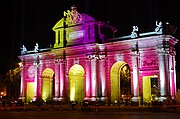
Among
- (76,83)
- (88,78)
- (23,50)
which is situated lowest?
(76,83)

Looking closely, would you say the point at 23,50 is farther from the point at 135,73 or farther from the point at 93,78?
the point at 135,73

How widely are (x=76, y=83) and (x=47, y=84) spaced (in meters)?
6.94

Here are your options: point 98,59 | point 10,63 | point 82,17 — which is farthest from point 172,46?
point 10,63

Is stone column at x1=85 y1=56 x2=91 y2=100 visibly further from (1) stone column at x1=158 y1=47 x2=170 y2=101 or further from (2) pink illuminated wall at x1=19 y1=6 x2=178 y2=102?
(1) stone column at x1=158 y1=47 x2=170 y2=101

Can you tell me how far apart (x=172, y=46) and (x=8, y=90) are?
46597 millimetres

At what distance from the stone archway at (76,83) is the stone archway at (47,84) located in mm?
5740

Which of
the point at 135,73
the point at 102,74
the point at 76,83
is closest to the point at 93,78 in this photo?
the point at 102,74

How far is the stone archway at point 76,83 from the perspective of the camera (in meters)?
53.0

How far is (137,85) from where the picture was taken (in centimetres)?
4397

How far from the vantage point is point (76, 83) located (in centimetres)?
5409

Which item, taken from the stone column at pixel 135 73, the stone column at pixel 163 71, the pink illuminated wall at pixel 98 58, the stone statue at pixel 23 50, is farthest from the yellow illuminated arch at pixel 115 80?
the stone statue at pixel 23 50

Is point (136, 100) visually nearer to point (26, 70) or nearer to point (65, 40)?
point (65, 40)

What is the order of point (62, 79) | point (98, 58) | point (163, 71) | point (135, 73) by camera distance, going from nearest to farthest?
point (163, 71) → point (135, 73) → point (98, 58) → point (62, 79)

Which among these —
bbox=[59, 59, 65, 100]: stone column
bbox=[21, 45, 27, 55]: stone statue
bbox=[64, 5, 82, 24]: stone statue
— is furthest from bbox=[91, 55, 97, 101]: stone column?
bbox=[21, 45, 27, 55]: stone statue
